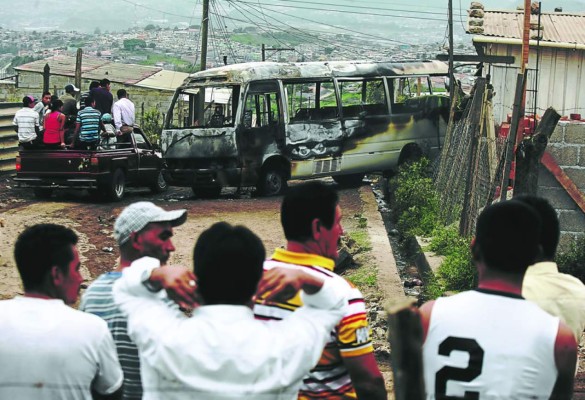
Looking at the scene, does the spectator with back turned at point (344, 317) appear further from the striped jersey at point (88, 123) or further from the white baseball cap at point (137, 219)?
the striped jersey at point (88, 123)

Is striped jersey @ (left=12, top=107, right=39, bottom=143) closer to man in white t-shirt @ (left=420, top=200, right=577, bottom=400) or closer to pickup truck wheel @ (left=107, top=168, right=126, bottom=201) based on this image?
pickup truck wheel @ (left=107, top=168, right=126, bottom=201)

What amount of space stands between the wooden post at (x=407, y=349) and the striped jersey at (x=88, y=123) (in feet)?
47.9

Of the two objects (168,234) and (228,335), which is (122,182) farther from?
(228,335)

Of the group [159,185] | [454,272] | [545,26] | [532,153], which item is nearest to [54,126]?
[159,185]

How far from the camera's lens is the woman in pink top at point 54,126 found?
701 inches

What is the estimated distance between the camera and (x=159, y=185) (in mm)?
20328

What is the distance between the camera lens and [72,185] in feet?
58.3

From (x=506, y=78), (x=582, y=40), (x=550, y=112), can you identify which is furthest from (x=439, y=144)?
(x=550, y=112)

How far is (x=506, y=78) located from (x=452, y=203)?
19.4 feet

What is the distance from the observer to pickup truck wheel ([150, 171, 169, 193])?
66.2 feet

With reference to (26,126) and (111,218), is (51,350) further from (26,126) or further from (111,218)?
(26,126)

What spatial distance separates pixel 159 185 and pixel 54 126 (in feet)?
9.85

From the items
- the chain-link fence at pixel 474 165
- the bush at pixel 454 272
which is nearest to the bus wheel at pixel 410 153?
the chain-link fence at pixel 474 165

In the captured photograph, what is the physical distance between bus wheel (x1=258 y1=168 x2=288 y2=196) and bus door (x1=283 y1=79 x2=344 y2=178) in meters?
0.26
